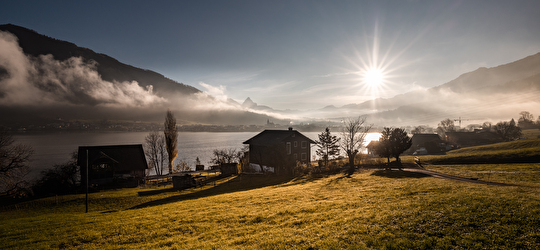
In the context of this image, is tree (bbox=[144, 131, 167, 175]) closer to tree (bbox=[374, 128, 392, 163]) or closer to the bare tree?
the bare tree

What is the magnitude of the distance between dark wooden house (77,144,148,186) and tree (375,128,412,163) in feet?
178

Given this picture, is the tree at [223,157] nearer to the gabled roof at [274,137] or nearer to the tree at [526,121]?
the gabled roof at [274,137]

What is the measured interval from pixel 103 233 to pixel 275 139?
139ft

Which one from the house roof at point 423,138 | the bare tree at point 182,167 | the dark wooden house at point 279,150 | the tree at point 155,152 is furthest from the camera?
the house roof at point 423,138

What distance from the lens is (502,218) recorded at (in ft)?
32.5

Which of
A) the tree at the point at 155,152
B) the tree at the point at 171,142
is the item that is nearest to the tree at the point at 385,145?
the tree at the point at 171,142

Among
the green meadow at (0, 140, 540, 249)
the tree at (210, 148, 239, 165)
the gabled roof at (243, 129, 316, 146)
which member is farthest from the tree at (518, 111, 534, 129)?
the green meadow at (0, 140, 540, 249)

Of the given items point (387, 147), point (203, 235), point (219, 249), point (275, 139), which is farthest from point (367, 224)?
point (275, 139)

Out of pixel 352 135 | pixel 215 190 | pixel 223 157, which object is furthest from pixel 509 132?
pixel 215 190

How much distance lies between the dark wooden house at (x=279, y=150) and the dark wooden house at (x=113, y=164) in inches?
1127

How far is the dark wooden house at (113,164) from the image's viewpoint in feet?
149

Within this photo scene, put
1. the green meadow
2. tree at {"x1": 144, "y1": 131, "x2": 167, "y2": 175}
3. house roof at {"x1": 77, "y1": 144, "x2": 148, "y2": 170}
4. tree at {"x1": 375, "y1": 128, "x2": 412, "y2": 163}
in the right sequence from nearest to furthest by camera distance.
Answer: the green meadow, tree at {"x1": 375, "y1": 128, "x2": 412, "y2": 163}, house roof at {"x1": 77, "y1": 144, "x2": 148, "y2": 170}, tree at {"x1": 144, "y1": 131, "x2": 167, "y2": 175}

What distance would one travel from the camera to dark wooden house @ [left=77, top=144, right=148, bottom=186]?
45.3 meters

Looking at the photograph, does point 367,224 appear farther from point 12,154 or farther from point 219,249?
point 12,154
